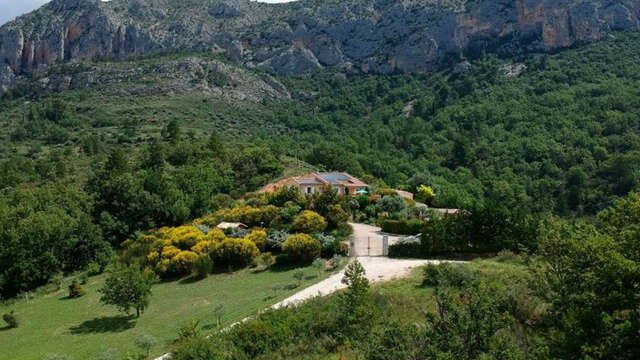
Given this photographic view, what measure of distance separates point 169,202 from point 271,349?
2818 centimetres

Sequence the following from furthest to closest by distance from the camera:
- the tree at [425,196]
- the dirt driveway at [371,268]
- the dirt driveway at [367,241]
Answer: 1. the tree at [425,196]
2. the dirt driveway at [367,241]
3. the dirt driveway at [371,268]

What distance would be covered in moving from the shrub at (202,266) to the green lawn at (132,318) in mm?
465

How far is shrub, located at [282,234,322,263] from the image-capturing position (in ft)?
82.2

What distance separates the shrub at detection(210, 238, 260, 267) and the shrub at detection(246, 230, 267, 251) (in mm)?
850

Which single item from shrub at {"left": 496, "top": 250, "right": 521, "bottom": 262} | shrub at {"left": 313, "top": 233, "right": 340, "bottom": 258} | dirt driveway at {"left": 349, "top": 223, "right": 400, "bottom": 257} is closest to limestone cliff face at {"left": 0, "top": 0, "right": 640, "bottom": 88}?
dirt driveway at {"left": 349, "top": 223, "right": 400, "bottom": 257}

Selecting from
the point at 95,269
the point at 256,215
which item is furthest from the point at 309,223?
the point at 95,269

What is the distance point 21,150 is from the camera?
6906 centimetres

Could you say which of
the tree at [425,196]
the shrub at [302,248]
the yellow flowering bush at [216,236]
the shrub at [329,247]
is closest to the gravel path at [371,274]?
the shrub at [329,247]

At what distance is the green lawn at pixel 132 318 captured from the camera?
18.4 meters

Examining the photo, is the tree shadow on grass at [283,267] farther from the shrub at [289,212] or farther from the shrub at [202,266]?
the shrub at [289,212]

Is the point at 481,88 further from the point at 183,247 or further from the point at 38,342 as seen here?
the point at 38,342

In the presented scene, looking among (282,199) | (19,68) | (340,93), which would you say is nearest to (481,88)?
(340,93)

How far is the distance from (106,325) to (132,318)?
3.25 feet

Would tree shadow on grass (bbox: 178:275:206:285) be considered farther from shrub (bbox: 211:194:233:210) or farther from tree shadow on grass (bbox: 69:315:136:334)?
shrub (bbox: 211:194:233:210)
